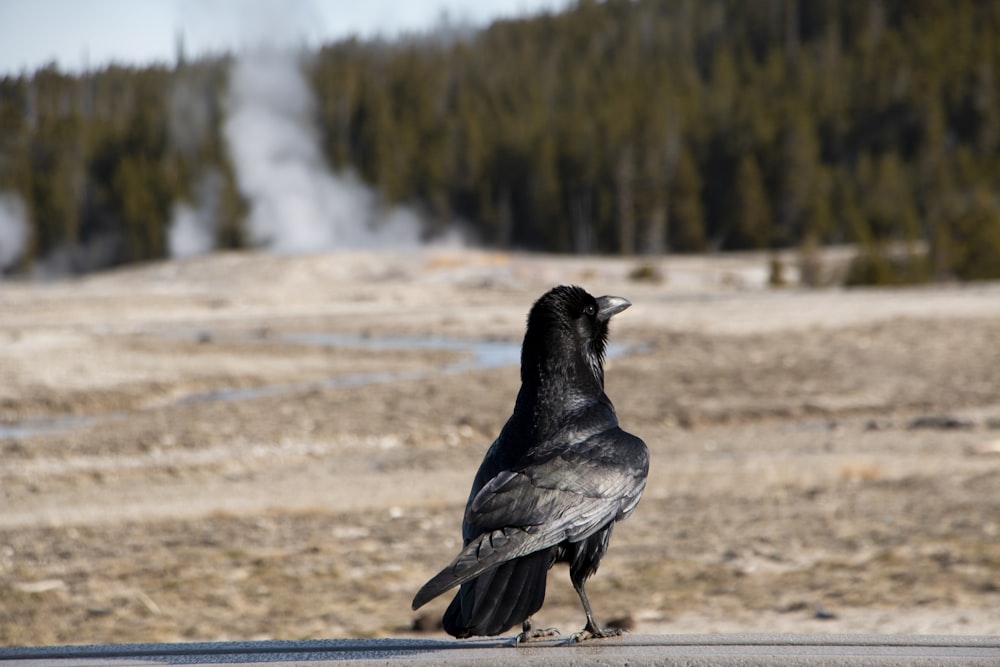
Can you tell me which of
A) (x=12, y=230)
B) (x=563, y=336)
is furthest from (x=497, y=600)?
(x=12, y=230)

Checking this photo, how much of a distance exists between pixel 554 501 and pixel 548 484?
0.05m

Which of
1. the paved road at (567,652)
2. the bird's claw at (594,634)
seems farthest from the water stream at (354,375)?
the bird's claw at (594,634)

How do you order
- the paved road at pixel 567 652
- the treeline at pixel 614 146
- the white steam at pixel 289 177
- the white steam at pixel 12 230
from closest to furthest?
the paved road at pixel 567 652
the treeline at pixel 614 146
the white steam at pixel 289 177
the white steam at pixel 12 230

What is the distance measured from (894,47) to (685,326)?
74.9 metres

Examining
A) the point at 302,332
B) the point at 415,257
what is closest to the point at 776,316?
the point at 302,332

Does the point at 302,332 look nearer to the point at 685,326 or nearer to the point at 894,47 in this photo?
the point at 685,326

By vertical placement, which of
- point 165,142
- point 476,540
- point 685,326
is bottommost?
point 685,326

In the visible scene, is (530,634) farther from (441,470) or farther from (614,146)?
(614,146)

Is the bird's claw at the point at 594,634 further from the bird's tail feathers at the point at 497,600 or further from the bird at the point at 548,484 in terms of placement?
the bird's tail feathers at the point at 497,600

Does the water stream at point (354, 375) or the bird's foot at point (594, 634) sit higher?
the bird's foot at point (594, 634)

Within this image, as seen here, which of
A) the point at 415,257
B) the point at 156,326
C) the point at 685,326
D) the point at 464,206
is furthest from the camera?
the point at 464,206

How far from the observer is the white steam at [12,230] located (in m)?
87.0

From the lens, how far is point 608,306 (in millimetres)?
3344

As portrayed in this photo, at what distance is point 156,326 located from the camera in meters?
28.6
